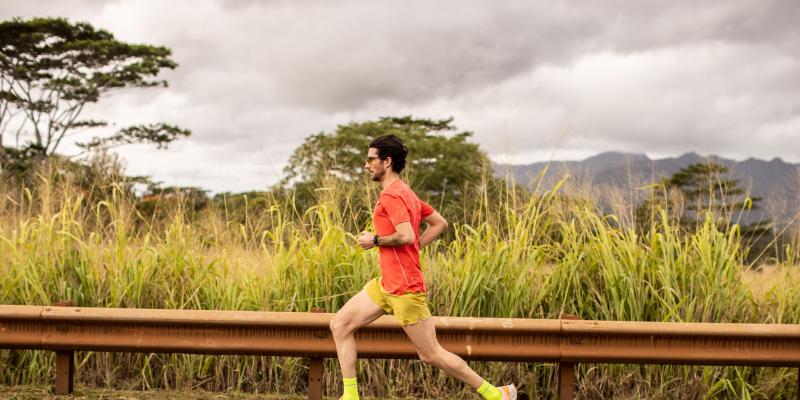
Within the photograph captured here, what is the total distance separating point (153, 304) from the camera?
5707 millimetres

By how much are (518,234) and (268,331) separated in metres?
2.18

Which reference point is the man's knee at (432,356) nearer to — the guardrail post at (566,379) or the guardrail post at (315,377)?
the guardrail post at (315,377)

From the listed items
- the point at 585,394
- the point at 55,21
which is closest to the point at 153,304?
the point at 585,394

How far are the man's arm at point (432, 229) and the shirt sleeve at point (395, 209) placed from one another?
430 mm

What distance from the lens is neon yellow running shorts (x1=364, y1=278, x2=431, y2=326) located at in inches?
162

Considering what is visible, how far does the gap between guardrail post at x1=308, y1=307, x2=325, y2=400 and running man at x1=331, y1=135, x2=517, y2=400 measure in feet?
1.98

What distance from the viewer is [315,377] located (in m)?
4.86

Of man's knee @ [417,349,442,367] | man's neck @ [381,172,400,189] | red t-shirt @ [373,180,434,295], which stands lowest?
man's knee @ [417,349,442,367]

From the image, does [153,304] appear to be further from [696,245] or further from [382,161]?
[696,245]

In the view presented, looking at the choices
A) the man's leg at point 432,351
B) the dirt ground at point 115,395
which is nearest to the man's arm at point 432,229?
the man's leg at point 432,351

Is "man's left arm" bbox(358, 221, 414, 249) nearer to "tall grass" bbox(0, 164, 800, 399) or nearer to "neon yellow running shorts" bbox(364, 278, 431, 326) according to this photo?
"neon yellow running shorts" bbox(364, 278, 431, 326)

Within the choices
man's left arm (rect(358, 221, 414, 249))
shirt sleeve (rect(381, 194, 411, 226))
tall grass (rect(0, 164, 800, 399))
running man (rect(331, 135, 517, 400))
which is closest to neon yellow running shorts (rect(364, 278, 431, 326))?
running man (rect(331, 135, 517, 400))

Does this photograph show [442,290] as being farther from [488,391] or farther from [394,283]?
[394,283]

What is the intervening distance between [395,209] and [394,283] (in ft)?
1.46
